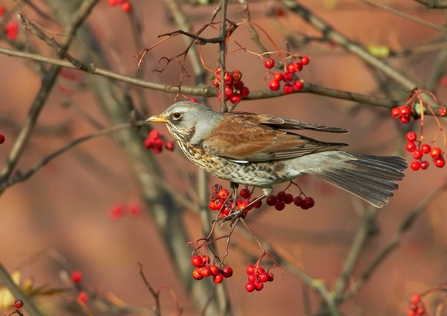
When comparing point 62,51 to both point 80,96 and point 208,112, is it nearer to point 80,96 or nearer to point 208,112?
point 208,112

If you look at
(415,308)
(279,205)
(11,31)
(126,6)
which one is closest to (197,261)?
(279,205)

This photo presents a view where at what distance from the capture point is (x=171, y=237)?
16.8 feet

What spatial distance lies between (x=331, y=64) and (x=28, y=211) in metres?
5.90

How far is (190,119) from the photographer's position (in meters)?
3.59

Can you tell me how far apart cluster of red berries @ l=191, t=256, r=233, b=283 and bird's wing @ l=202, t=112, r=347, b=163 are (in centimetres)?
82

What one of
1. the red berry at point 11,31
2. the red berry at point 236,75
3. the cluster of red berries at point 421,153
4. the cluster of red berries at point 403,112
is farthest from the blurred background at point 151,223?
the red berry at point 236,75

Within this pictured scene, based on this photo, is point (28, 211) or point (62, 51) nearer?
point (62, 51)

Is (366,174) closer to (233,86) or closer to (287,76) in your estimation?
(287,76)

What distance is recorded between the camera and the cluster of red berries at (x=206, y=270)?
2797 mm

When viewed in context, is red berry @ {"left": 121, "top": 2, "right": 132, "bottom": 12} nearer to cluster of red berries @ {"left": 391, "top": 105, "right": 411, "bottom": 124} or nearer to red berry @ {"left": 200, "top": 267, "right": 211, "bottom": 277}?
cluster of red berries @ {"left": 391, "top": 105, "right": 411, "bottom": 124}

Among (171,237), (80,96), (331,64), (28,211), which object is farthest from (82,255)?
(331,64)

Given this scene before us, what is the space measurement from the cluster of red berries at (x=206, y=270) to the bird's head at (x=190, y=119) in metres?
0.93

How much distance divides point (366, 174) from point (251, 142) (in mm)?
717

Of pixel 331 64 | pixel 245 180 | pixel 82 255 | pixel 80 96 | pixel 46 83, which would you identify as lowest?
pixel 245 180
